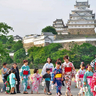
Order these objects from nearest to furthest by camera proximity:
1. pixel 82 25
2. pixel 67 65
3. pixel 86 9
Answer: pixel 67 65, pixel 82 25, pixel 86 9

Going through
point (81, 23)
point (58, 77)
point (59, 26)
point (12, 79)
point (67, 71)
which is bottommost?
point (12, 79)

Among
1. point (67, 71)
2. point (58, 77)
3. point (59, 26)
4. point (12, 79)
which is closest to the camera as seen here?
point (58, 77)

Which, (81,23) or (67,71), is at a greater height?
(81,23)

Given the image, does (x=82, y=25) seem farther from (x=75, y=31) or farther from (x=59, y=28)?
(x=59, y=28)

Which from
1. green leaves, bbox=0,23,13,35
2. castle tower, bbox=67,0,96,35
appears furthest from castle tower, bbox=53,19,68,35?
green leaves, bbox=0,23,13,35

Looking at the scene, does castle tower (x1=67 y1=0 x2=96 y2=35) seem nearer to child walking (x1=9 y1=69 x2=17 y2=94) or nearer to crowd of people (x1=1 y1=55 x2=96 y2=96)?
crowd of people (x1=1 y1=55 x2=96 y2=96)

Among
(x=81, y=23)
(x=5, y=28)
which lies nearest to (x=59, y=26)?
(x=81, y=23)

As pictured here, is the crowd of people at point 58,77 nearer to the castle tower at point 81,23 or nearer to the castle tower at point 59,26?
the castle tower at point 81,23

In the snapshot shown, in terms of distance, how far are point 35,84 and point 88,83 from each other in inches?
106

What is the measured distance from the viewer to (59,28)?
50438mm

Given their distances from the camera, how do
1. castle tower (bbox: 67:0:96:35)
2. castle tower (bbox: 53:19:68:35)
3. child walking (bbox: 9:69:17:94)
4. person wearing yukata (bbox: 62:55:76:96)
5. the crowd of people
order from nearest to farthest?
the crowd of people → person wearing yukata (bbox: 62:55:76:96) → child walking (bbox: 9:69:17:94) → castle tower (bbox: 67:0:96:35) → castle tower (bbox: 53:19:68:35)

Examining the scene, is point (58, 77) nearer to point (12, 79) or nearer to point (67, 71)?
point (67, 71)

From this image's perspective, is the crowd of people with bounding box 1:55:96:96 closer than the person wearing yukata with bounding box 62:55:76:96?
Yes

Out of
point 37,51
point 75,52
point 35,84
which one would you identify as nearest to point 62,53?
point 75,52
